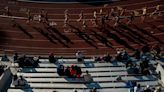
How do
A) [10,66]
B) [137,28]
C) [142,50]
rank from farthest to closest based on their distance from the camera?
[137,28] → [142,50] → [10,66]

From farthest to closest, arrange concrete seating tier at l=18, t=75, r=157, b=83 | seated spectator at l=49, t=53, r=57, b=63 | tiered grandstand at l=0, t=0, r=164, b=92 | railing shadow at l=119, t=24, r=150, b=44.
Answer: railing shadow at l=119, t=24, r=150, b=44, seated spectator at l=49, t=53, r=57, b=63, concrete seating tier at l=18, t=75, r=157, b=83, tiered grandstand at l=0, t=0, r=164, b=92

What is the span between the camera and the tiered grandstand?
35281 mm

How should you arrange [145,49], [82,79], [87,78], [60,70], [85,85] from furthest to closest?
[145,49], [60,70], [82,79], [87,78], [85,85]

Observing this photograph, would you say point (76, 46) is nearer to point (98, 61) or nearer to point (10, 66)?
point (98, 61)

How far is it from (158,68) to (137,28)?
7.52 metres

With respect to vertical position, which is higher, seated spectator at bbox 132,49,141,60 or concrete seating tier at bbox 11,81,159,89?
seated spectator at bbox 132,49,141,60

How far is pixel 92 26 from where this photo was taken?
143 feet

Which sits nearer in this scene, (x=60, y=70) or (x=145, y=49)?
(x=60, y=70)

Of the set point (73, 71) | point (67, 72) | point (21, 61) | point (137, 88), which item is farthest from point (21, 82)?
point (137, 88)

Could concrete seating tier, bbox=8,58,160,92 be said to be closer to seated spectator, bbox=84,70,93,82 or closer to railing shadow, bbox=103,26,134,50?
seated spectator, bbox=84,70,93,82

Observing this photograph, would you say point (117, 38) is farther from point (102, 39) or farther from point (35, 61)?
point (35, 61)

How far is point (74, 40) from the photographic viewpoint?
42.1 meters

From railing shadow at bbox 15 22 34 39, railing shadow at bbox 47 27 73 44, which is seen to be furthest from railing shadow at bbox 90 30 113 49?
railing shadow at bbox 15 22 34 39

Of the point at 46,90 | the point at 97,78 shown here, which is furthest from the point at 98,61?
the point at 46,90
